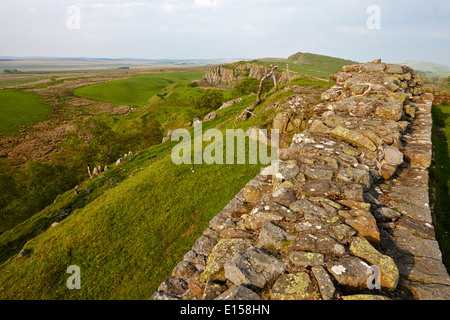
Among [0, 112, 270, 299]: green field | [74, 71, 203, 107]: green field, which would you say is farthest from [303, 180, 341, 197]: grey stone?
[74, 71, 203, 107]: green field

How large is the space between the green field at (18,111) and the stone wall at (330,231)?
106 meters

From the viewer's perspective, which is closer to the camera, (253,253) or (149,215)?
(253,253)

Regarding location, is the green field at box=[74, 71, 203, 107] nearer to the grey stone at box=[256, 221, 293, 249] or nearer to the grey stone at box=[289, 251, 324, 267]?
the grey stone at box=[256, 221, 293, 249]

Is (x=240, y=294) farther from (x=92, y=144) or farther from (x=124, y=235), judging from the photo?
(x=92, y=144)

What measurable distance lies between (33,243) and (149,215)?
11304mm

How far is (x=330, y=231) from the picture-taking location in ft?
19.3

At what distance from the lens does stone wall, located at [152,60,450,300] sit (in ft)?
15.4

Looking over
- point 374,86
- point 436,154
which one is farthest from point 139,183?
point 436,154

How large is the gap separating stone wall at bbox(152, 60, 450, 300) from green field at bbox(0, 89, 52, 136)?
348ft

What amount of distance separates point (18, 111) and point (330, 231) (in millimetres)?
142024

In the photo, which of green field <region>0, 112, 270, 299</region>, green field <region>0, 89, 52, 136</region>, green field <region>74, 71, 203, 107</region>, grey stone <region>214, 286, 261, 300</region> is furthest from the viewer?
green field <region>74, 71, 203, 107</region>

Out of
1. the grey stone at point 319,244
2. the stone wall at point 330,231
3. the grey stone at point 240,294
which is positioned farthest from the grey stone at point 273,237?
the grey stone at point 240,294
